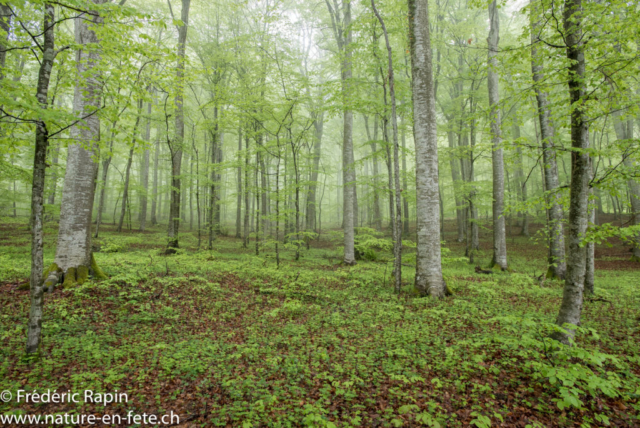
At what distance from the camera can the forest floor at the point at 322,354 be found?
3010 millimetres

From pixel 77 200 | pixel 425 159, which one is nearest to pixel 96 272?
pixel 77 200

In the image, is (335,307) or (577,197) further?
(335,307)

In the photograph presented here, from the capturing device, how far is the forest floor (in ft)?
9.87

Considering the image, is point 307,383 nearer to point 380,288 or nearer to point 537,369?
point 537,369

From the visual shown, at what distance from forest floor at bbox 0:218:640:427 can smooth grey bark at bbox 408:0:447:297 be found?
848 millimetres

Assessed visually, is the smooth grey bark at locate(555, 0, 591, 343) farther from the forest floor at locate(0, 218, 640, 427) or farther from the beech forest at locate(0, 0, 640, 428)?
the forest floor at locate(0, 218, 640, 427)

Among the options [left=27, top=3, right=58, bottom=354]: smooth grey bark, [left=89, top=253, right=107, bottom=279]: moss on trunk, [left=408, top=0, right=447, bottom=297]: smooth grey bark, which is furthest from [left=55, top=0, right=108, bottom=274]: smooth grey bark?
[left=408, top=0, right=447, bottom=297]: smooth grey bark

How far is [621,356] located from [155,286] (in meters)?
9.39

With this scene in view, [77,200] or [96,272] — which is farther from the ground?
[77,200]

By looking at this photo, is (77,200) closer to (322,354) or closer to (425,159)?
(322,354)

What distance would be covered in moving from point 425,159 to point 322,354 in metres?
5.19

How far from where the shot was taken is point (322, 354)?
4.28 meters

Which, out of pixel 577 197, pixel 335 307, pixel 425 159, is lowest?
pixel 335 307

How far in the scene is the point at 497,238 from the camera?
11070 mm
